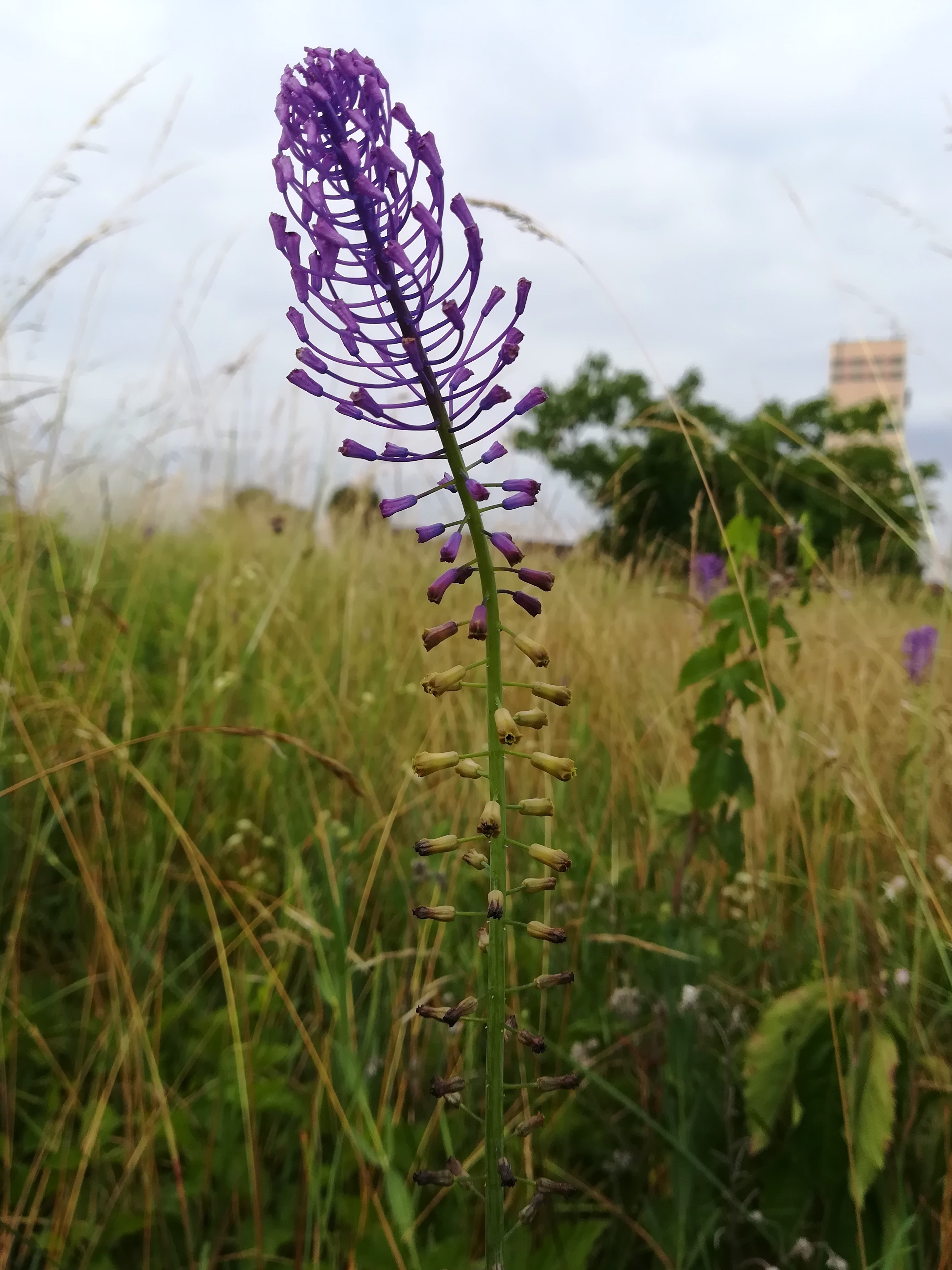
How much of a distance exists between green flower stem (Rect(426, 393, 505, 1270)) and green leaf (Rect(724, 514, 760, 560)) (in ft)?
4.76

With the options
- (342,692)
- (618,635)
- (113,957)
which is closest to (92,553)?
(342,692)

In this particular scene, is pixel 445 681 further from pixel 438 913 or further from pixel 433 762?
pixel 438 913

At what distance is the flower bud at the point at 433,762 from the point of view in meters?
0.96

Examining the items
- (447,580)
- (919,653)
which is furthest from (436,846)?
(919,653)

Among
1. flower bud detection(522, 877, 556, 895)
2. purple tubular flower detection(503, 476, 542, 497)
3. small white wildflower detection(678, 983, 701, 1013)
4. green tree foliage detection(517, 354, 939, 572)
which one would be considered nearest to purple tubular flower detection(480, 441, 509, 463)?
purple tubular flower detection(503, 476, 542, 497)

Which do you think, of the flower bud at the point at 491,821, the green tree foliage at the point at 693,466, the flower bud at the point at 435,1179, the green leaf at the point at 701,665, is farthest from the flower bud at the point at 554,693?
the green tree foliage at the point at 693,466

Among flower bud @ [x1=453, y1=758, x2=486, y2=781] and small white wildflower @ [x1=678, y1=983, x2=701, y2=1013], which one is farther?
small white wildflower @ [x1=678, y1=983, x2=701, y2=1013]

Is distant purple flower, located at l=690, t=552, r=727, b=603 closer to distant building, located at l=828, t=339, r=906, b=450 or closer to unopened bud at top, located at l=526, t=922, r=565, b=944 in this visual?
distant building, located at l=828, t=339, r=906, b=450

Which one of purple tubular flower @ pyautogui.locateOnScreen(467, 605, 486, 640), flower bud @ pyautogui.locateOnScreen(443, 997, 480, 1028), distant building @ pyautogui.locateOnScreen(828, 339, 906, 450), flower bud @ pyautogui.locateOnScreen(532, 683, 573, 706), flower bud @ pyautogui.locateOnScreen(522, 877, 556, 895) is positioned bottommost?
flower bud @ pyautogui.locateOnScreen(443, 997, 480, 1028)

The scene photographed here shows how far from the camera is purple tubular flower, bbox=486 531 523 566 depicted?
3.02ft

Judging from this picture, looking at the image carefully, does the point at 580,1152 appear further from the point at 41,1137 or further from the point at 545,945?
the point at 41,1137

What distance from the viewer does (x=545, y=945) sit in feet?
7.16

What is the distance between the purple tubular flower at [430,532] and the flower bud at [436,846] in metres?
0.31

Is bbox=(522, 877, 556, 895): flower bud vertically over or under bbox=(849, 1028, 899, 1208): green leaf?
over
